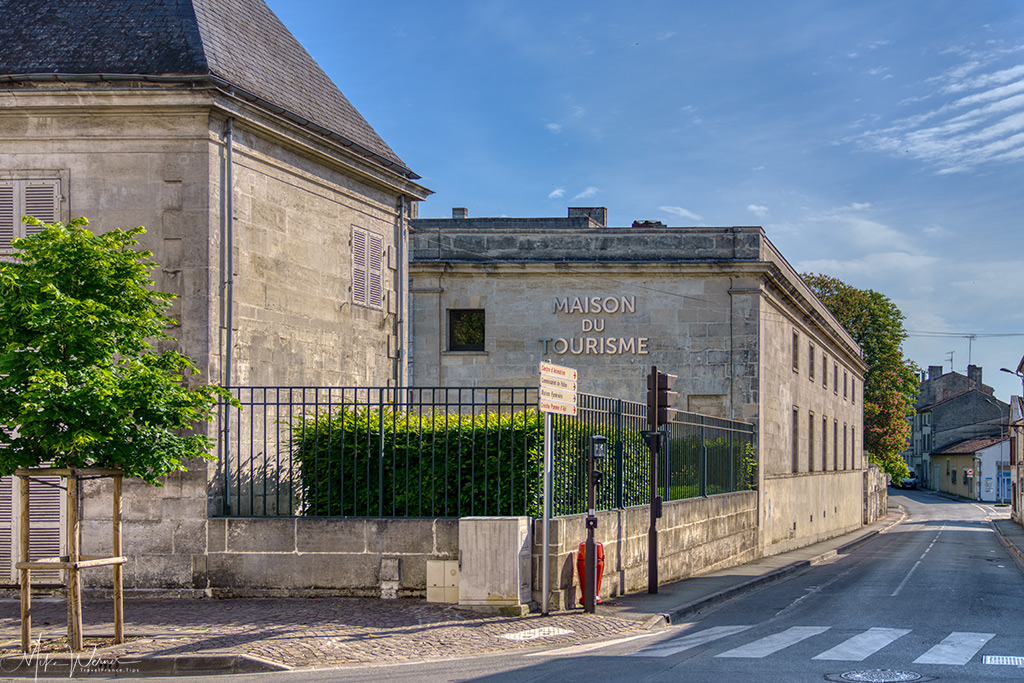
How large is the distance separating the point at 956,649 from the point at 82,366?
877 cm

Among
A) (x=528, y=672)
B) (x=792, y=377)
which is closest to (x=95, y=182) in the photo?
(x=528, y=672)

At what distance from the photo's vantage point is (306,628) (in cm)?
1068

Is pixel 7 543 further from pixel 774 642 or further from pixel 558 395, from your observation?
pixel 774 642

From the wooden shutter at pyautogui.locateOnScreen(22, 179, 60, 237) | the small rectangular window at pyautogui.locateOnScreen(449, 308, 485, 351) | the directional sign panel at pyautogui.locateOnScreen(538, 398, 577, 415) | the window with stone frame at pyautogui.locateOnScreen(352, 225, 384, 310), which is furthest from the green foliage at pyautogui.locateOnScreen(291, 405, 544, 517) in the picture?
the small rectangular window at pyautogui.locateOnScreen(449, 308, 485, 351)

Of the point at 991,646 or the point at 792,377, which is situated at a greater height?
the point at 792,377

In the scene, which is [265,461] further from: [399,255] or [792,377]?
[792,377]

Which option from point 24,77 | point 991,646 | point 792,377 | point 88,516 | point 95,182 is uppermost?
point 24,77

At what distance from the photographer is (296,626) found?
10766 mm

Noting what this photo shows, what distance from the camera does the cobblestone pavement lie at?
383 inches

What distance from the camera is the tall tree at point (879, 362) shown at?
56531 millimetres

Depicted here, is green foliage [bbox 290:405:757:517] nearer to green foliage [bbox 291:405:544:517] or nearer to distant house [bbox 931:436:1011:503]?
green foliage [bbox 291:405:544:517]

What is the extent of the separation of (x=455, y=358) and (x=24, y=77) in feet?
51.7

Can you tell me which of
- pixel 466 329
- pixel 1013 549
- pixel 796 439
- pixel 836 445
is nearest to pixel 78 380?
pixel 466 329

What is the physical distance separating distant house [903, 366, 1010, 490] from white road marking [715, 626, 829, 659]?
8723 centimetres
